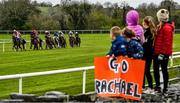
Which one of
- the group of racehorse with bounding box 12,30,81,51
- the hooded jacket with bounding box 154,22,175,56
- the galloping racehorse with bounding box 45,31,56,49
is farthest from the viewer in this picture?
the galloping racehorse with bounding box 45,31,56,49

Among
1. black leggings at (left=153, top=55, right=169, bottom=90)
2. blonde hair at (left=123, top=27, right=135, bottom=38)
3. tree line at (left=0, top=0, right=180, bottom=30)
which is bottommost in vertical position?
tree line at (left=0, top=0, right=180, bottom=30)

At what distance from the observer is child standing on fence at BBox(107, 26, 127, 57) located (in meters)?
9.66

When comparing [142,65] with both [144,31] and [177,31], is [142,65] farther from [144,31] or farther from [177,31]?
[177,31]

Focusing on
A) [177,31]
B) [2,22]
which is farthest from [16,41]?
[177,31]

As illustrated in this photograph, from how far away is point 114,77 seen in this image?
9.54 m

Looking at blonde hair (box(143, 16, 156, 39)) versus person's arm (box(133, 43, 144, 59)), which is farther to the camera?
blonde hair (box(143, 16, 156, 39))

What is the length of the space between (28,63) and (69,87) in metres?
10.4

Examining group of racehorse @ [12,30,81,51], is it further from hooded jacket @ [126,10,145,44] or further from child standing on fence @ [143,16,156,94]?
hooded jacket @ [126,10,145,44]

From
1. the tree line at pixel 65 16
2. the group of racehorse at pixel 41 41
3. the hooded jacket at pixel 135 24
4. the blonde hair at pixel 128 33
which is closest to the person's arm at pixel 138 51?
the blonde hair at pixel 128 33

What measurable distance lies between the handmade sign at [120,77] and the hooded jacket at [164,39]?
153 centimetres

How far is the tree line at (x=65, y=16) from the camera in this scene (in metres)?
80.8

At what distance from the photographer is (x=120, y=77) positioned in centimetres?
948

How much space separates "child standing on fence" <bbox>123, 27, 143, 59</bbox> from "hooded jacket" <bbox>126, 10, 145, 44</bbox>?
50 centimetres

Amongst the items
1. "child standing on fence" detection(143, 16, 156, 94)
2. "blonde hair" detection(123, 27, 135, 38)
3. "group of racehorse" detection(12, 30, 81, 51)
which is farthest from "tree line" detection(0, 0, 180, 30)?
"blonde hair" detection(123, 27, 135, 38)
